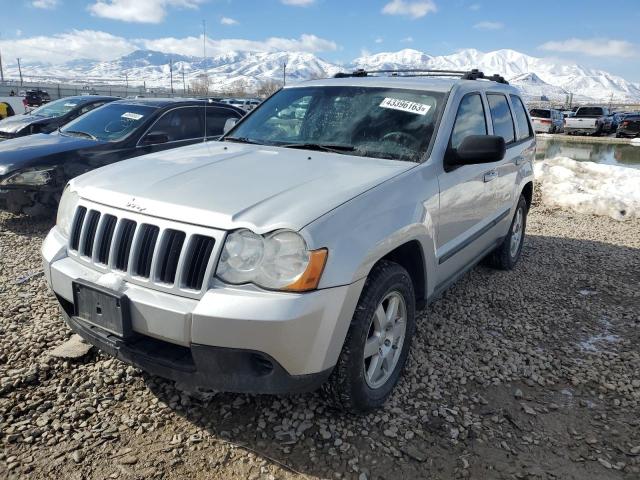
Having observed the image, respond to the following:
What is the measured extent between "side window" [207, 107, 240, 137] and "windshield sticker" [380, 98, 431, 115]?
14.2 ft

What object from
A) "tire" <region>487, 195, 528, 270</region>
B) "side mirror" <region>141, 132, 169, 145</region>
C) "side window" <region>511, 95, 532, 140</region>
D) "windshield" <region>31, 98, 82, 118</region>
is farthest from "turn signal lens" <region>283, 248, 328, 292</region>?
"windshield" <region>31, 98, 82, 118</region>

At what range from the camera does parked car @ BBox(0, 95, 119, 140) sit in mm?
8789

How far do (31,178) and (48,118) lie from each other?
4422 mm

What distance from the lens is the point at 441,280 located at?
10.8 ft

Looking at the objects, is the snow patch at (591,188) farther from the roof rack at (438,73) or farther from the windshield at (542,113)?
the windshield at (542,113)

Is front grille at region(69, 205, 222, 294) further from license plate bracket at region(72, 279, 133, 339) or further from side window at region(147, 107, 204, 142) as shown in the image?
side window at region(147, 107, 204, 142)

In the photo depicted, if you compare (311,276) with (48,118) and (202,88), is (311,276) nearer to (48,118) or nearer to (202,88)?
(48,118)

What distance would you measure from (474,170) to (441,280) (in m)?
0.86

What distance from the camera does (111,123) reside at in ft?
21.5

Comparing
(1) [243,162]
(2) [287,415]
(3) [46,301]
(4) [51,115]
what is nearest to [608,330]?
(2) [287,415]

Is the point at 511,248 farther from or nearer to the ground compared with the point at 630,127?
nearer to the ground

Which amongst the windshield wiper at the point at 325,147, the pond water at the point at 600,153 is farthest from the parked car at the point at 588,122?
the windshield wiper at the point at 325,147

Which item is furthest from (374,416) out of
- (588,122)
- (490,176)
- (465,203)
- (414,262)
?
(588,122)

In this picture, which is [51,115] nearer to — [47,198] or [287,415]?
[47,198]
